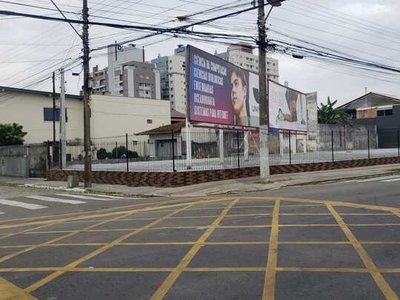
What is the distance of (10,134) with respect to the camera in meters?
46.6

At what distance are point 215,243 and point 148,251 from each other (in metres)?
1.17

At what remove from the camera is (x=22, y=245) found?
9.03 m

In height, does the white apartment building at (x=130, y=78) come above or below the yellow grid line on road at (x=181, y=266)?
above

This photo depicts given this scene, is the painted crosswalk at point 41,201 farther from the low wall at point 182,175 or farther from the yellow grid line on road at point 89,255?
the yellow grid line on road at point 89,255

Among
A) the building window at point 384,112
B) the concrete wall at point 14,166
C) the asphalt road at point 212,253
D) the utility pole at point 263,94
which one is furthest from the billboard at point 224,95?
the building window at point 384,112

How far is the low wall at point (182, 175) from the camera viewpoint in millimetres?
21297

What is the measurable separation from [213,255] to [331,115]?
6253cm

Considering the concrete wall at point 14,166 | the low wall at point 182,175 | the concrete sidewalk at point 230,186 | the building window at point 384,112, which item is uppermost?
the building window at point 384,112

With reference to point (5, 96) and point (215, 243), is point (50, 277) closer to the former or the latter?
point (215, 243)

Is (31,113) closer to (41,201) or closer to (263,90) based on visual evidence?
(41,201)

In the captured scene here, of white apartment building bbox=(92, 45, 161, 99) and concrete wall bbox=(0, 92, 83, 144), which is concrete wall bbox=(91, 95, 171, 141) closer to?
concrete wall bbox=(0, 92, 83, 144)

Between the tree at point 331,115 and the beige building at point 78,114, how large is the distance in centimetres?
2143

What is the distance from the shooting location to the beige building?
51125 mm

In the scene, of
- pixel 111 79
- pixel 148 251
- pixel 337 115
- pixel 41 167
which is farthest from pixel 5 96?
pixel 148 251
